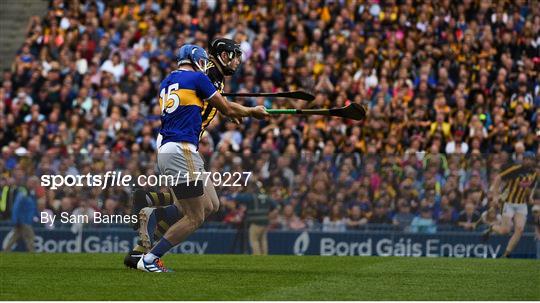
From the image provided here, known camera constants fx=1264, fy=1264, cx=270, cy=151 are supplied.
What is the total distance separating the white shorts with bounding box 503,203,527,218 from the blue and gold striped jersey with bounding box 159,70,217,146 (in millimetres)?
6865

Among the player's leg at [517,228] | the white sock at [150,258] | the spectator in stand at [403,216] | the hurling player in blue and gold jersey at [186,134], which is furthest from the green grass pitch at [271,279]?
the spectator in stand at [403,216]

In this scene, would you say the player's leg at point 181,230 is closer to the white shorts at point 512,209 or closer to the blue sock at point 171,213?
the blue sock at point 171,213

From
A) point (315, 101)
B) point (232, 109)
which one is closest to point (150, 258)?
point (232, 109)

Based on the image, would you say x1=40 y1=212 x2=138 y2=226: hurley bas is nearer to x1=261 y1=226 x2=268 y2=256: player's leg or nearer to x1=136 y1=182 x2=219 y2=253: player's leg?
x1=261 y1=226 x2=268 y2=256: player's leg

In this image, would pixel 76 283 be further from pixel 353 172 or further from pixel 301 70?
pixel 301 70

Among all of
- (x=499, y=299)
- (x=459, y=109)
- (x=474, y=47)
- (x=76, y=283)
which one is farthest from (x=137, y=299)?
(x=474, y=47)

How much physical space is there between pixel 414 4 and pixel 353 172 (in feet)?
24.3

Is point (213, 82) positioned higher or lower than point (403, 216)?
higher

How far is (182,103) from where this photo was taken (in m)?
12.9

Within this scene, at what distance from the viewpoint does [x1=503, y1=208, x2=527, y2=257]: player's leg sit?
18141 mm

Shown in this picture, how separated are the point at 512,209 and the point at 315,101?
564cm

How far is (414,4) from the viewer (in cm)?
2525

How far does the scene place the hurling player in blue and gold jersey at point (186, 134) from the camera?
41.9ft

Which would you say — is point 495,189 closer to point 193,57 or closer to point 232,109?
point 232,109
